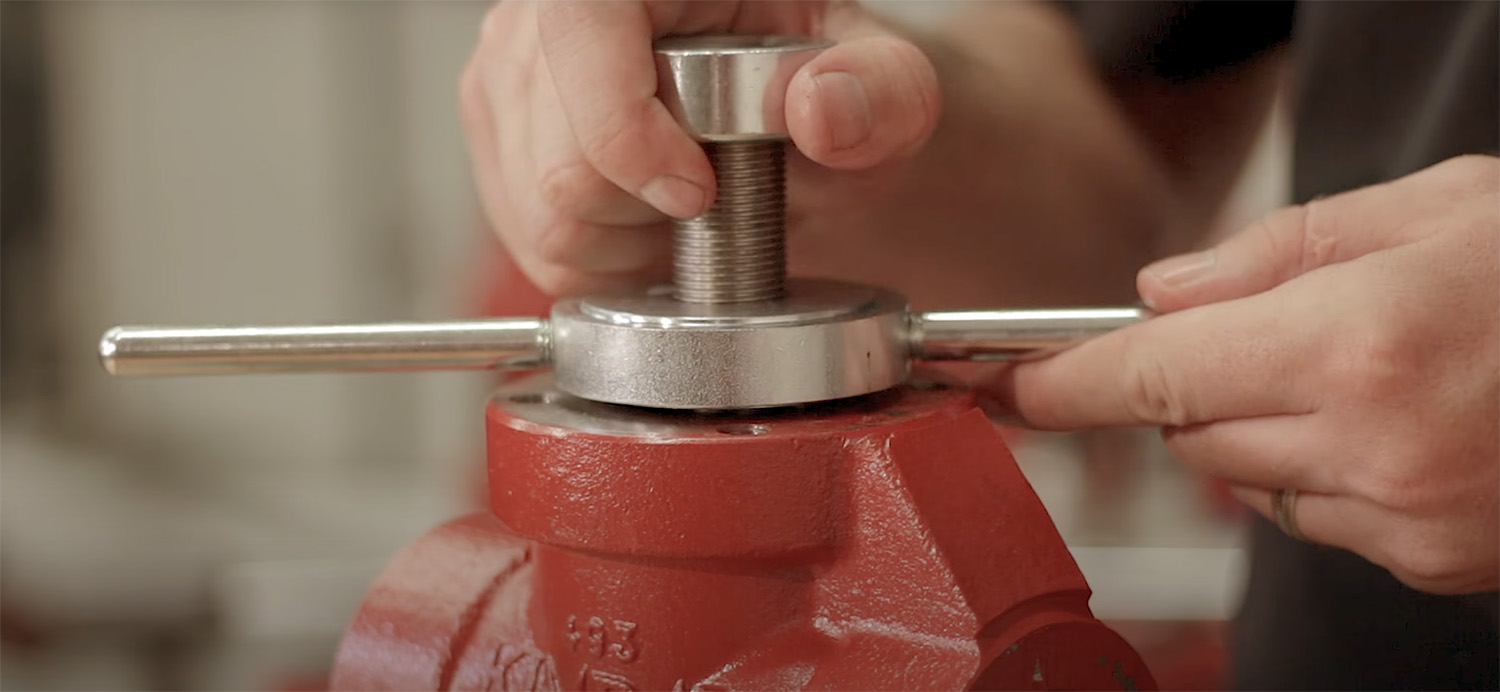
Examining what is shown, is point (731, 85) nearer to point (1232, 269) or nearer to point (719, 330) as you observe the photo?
point (719, 330)

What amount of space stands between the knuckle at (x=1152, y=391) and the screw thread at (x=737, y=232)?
11 centimetres

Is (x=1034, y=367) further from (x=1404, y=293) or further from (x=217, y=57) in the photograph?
(x=217, y=57)

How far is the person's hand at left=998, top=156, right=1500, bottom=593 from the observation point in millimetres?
398

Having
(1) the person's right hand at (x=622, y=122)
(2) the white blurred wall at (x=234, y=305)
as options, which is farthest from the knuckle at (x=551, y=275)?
(2) the white blurred wall at (x=234, y=305)

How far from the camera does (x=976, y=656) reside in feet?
1.17

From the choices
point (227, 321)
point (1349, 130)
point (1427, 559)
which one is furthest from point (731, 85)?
point (227, 321)

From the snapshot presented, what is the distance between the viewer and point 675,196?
1.32 feet

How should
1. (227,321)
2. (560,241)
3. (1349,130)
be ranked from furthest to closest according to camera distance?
(227,321)
(1349,130)
(560,241)

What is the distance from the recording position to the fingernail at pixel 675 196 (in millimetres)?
399

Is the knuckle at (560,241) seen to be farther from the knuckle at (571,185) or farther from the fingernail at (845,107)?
the fingernail at (845,107)

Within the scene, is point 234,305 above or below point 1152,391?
below

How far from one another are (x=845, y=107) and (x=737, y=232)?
5 centimetres

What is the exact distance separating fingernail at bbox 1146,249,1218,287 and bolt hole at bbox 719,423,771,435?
152 mm

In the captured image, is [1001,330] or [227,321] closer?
[1001,330]
